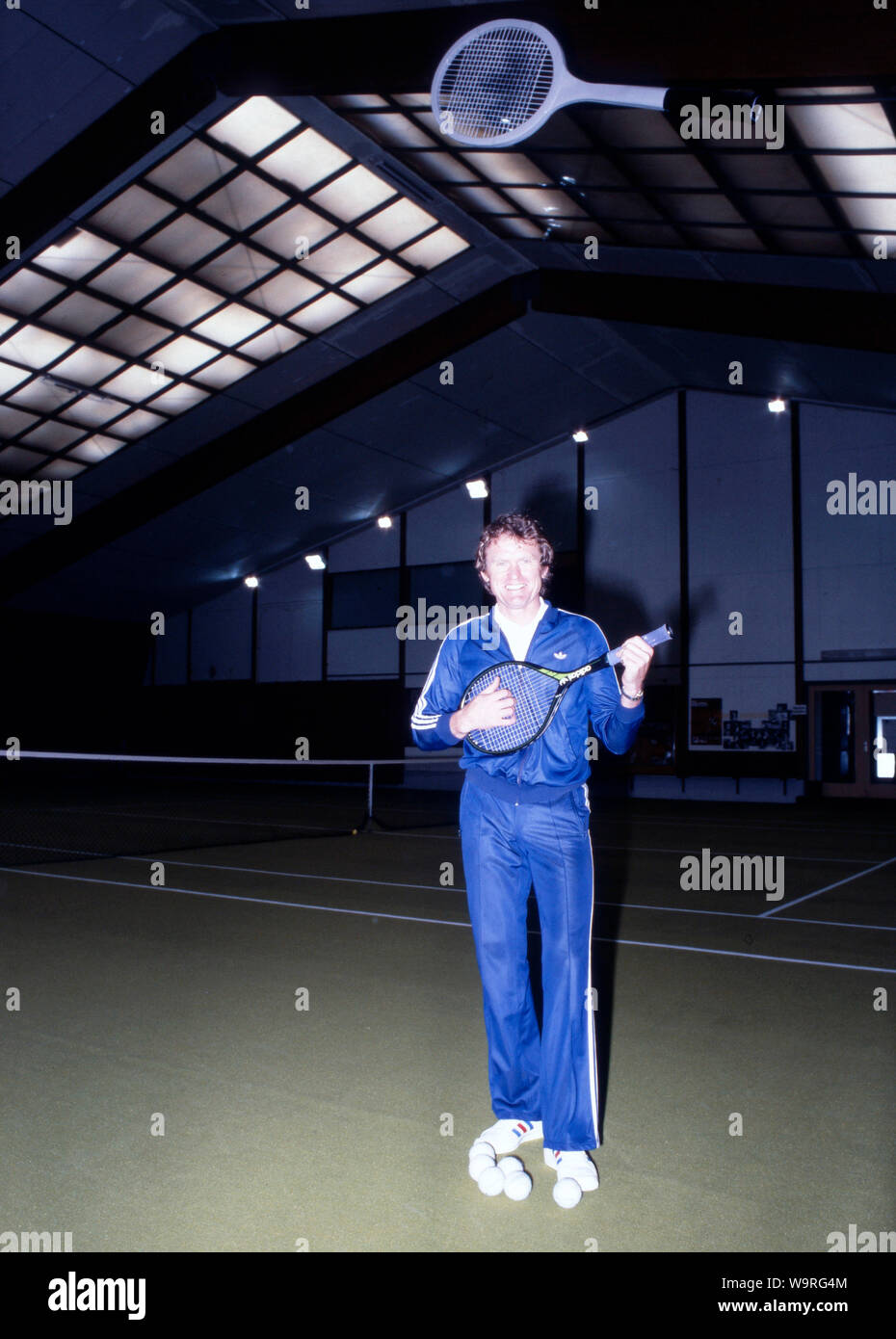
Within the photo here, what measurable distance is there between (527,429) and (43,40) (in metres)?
12.6

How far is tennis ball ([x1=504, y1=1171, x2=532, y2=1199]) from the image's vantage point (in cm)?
253

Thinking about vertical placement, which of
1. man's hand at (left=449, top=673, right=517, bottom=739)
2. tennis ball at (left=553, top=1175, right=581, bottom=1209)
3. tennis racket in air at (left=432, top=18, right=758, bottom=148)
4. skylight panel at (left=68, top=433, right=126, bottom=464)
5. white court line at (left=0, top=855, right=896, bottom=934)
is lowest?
white court line at (left=0, top=855, right=896, bottom=934)

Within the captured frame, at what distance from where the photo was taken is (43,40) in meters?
10.4

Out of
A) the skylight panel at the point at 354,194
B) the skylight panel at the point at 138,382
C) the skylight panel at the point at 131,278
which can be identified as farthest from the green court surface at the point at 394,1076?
the skylight panel at the point at 138,382

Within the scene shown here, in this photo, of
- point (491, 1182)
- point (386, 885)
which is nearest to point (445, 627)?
point (386, 885)

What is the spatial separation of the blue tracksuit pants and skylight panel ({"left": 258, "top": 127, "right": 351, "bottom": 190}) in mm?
12956

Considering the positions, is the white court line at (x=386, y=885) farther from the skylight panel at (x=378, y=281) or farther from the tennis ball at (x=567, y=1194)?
the skylight panel at (x=378, y=281)

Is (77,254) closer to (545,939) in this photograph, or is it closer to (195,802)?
(195,802)

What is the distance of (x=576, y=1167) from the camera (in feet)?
8.46

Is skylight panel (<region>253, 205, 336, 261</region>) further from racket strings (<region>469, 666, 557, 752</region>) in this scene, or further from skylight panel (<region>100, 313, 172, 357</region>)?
racket strings (<region>469, 666, 557, 752</region>)

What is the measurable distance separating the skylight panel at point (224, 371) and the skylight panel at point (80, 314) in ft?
7.21

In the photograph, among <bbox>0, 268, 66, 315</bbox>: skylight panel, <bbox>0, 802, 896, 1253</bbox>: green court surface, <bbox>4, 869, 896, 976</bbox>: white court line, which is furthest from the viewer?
<bbox>0, 268, 66, 315</bbox>: skylight panel

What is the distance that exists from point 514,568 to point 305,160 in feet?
42.4

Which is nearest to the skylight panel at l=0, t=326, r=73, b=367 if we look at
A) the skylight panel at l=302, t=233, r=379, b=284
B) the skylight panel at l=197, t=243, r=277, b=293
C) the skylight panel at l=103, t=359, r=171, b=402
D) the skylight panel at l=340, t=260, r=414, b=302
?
the skylight panel at l=103, t=359, r=171, b=402
